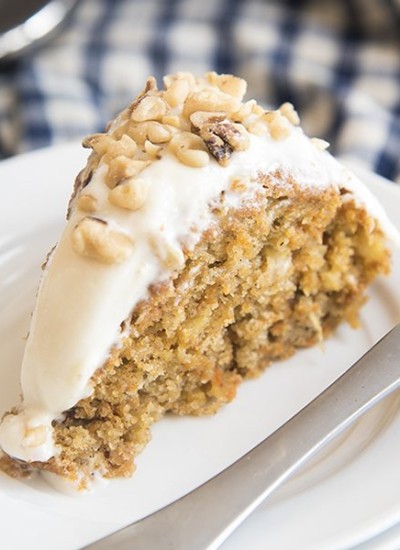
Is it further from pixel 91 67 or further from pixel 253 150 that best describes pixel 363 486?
pixel 91 67

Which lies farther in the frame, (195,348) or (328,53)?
(328,53)

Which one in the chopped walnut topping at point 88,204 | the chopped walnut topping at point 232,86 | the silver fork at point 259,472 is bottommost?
the silver fork at point 259,472

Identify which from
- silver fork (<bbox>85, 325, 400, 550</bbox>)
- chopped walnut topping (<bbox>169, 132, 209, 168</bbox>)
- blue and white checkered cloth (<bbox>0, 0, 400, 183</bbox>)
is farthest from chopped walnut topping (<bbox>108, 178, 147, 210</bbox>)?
blue and white checkered cloth (<bbox>0, 0, 400, 183</bbox>)

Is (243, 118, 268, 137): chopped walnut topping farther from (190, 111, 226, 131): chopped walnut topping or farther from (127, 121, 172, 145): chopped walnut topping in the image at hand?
(127, 121, 172, 145): chopped walnut topping

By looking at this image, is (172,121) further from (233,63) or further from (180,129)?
(233,63)

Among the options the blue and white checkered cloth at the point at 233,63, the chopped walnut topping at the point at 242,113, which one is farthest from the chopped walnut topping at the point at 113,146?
the blue and white checkered cloth at the point at 233,63

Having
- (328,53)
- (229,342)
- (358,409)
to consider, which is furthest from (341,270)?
(328,53)

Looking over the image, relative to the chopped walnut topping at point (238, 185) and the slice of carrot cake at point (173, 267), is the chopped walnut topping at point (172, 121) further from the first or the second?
the chopped walnut topping at point (238, 185)
